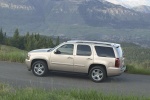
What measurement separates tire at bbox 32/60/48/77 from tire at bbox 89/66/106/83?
6.68ft

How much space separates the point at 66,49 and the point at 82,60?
0.95 m

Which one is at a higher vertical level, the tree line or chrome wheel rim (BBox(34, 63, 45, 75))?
the tree line

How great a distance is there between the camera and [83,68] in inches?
594

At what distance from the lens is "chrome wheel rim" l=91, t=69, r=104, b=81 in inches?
588

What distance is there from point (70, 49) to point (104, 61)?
1.65 meters

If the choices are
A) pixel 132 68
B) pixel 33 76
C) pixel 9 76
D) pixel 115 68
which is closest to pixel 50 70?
pixel 33 76

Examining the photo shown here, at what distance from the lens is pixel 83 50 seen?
15367mm

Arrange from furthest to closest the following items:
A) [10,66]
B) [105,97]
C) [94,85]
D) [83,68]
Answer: [10,66] < [83,68] < [94,85] < [105,97]

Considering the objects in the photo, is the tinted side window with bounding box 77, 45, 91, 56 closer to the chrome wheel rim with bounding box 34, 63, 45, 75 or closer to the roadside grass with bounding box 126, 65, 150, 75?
the chrome wheel rim with bounding box 34, 63, 45, 75

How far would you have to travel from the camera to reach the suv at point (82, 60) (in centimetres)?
1485

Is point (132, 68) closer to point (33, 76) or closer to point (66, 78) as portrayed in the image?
point (66, 78)

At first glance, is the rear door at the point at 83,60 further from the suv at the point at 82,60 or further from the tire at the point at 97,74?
the tire at the point at 97,74

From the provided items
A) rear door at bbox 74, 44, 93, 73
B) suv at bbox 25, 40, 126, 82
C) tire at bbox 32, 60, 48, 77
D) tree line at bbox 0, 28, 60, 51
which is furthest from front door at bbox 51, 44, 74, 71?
tree line at bbox 0, 28, 60, 51

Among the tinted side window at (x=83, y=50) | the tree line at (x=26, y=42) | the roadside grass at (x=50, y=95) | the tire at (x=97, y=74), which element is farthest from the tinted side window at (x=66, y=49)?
the tree line at (x=26, y=42)
